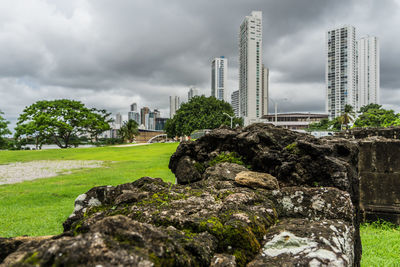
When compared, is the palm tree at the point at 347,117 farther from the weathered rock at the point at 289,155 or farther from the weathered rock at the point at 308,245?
the weathered rock at the point at 308,245

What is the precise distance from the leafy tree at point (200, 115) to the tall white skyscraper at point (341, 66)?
235ft

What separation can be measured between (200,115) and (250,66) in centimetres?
5069

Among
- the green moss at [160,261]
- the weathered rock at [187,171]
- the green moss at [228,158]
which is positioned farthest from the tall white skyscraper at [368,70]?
the green moss at [160,261]

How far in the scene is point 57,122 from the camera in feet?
131

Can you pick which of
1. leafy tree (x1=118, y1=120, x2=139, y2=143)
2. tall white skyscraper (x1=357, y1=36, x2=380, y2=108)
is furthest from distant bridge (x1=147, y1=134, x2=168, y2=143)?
tall white skyscraper (x1=357, y1=36, x2=380, y2=108)

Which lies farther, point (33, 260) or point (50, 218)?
point (50, 218)

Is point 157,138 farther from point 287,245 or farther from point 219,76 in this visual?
point 287,245

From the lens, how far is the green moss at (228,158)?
12.9 ft

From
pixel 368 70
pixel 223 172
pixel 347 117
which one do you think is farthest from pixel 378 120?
pixel 368 70

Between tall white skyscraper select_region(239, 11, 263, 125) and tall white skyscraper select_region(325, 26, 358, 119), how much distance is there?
29.5 metres

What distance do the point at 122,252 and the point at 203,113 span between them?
4204 centimetres

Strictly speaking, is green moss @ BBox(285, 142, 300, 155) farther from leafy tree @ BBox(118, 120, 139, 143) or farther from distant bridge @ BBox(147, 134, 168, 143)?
distant bridge @ BBox(147, 134, 168, 143)

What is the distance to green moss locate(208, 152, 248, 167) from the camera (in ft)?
12.9

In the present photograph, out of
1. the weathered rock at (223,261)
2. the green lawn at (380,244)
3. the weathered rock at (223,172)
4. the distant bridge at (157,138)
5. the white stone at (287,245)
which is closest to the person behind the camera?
the weathered rock at (223,261)
